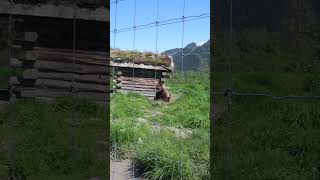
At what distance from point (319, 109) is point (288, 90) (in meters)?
0.47

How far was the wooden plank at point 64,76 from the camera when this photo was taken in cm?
469

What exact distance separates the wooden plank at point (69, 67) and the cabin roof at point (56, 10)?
0.44m

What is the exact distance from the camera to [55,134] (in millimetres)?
4207

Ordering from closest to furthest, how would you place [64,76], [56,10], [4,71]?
[56,10]
[64,76]
[4,71]

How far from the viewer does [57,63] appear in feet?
16.4

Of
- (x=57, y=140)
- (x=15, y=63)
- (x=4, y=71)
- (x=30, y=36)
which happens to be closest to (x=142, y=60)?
(x=57, y=140)

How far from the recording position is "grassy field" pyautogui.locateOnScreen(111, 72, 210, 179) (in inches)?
123

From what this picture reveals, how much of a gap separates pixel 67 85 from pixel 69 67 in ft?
0.61

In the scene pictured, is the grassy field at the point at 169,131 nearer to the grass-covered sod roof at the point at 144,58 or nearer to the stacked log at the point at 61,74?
the grass-covered sod roof at the point at 144,58

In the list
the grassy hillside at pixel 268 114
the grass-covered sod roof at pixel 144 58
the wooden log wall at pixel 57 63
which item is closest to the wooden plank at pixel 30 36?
the wooden log wall at pixel 57 63

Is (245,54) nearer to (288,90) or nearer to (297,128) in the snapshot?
(288,90)

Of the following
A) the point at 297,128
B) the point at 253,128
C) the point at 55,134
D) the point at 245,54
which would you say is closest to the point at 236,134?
the point at 253,128

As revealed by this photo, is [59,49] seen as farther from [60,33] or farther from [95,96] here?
[95,96]

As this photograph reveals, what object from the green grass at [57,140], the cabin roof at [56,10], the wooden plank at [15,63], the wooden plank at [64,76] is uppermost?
the cabin roof at [56,10]
